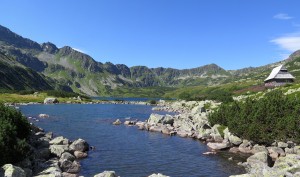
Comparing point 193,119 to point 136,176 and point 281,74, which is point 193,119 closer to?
point 136,176

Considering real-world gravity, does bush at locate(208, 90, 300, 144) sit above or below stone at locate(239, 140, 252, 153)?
above

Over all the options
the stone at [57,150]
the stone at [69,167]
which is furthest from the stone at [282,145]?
the stone at [57,150]

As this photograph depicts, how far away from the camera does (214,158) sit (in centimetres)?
4803

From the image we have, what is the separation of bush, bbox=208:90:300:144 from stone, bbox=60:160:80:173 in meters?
30.5

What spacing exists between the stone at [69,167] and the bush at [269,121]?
30.5 meters

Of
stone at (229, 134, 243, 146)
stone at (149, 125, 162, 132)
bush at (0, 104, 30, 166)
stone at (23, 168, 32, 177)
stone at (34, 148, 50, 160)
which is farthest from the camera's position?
stone at (149, 125, 162, 132)

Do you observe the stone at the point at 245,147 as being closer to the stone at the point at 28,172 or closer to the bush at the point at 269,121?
the bush at the point at 269,121

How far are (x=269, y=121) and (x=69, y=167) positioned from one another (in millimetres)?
34112

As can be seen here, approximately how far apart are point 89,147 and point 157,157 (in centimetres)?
1300

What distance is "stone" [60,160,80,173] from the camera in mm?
38531

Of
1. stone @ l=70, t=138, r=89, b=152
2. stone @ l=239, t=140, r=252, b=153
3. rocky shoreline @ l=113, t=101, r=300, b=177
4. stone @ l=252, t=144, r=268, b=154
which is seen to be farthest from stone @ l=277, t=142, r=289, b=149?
stone @ l=70, t=138, r=89, b=152

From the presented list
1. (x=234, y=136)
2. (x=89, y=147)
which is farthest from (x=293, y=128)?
(x=89, y=147)

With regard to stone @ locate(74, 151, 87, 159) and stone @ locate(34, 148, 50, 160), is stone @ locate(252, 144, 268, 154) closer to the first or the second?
stone @ locate(74, 151, 87, 159)

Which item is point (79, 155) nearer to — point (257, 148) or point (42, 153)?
point (42, 153)
